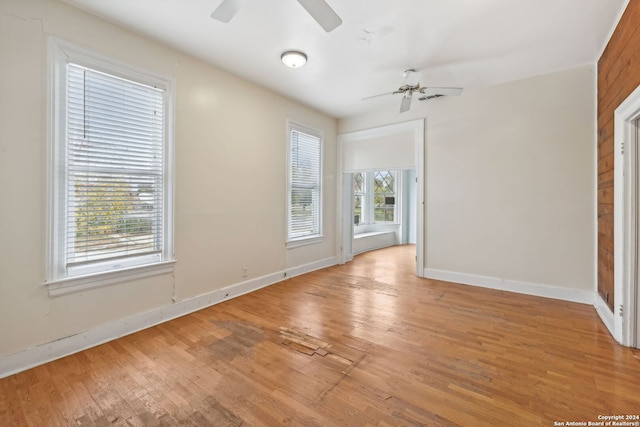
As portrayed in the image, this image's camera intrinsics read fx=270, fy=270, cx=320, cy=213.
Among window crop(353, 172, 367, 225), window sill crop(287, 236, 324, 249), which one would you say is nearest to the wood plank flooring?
window sill crop(287, 236, 324, 249)

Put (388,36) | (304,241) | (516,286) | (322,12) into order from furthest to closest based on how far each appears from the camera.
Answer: (304,241) → (516,286) → (388,36) → (322,12)

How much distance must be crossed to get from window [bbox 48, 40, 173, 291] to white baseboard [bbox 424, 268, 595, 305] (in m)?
3.87

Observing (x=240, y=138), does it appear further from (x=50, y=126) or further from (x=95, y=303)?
(x=95, y=303)

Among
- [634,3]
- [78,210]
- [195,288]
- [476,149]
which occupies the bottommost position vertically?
[195,288]

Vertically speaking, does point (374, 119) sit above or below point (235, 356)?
above

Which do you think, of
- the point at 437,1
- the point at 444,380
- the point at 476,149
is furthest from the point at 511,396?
the point at 476,149

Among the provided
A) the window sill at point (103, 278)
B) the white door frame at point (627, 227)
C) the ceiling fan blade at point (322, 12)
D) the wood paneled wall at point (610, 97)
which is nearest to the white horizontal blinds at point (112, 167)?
the window sill at point (103, 278)

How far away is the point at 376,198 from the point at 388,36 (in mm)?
5713

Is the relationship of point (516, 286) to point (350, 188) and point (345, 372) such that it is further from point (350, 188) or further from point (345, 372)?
point (350, 188)

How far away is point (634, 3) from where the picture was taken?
2.06 m

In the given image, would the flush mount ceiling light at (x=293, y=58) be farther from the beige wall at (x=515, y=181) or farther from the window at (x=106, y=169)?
the beige wall at (x=515, y=181)

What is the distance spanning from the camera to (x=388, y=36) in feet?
8.74

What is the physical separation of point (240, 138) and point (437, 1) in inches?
101

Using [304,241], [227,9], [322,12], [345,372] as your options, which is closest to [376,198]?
[304,241]
